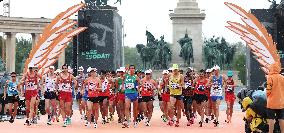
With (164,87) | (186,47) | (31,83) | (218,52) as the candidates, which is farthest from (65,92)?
(218,52)

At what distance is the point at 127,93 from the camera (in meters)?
17.0

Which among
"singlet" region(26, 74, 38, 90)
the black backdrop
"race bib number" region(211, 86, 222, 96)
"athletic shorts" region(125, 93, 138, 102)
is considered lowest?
"athletic shorts" region(125, 93, 138, 102)

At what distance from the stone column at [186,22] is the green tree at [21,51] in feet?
140

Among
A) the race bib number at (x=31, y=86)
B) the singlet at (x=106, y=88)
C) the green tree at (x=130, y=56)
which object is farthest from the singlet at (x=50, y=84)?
the green tree at (x=130, y=56)

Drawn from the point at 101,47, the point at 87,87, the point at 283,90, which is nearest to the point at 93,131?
the point at 87,87

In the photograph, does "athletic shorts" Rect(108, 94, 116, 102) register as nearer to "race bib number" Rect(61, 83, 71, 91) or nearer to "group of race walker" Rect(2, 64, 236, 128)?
"group of race walker" Rect(2, 64, 236, 128)

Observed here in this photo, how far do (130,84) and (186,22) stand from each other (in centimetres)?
3595

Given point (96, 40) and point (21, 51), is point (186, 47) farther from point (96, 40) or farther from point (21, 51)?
point (21, 51)

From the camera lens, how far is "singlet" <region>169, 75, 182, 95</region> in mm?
16875

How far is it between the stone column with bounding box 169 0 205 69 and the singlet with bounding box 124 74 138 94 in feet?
114

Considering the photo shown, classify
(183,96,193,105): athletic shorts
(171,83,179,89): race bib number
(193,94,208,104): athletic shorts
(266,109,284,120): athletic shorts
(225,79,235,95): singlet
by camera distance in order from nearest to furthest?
1. (266,109,284,120): athletic shorts
2. (171,83,179,89): race bib number
3. (193,94,208,104): athletic shorts
4. (183,96,193,105): athletic shorts
5. (225,79,235,95): singlet

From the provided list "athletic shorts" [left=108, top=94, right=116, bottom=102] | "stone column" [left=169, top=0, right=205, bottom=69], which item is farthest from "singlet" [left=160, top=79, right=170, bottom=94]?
"stone column" [left=169, top=0, right=205, bottom=69]

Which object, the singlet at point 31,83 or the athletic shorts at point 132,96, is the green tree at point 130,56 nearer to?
the singlet at point 31,83

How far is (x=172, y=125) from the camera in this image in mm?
17250
